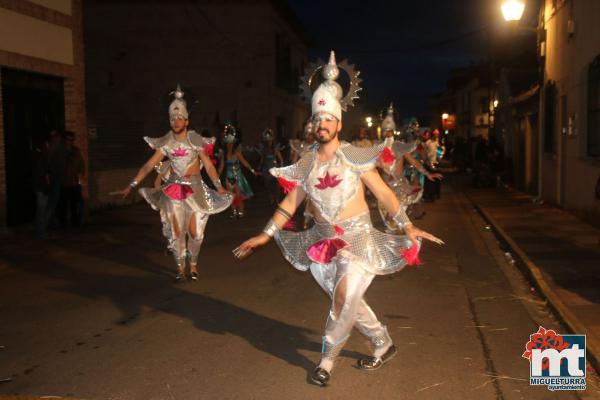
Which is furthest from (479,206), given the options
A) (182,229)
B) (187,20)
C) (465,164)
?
(465,164)

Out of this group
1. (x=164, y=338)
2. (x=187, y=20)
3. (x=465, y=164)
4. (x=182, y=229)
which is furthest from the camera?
(x=465, y=164)

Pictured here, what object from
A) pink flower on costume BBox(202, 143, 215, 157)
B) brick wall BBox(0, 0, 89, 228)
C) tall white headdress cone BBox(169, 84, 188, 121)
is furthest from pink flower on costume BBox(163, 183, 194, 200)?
brick wall BBox(0, 0, 89, 228)

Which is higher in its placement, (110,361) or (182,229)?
(182,229)

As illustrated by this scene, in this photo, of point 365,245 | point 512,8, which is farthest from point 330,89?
point 512,8

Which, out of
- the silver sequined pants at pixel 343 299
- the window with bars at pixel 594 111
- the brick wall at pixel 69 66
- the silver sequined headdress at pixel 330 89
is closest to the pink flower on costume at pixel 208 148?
the silver sequined headdress at pixel 330 89

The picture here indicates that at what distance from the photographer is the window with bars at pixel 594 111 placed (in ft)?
49.0

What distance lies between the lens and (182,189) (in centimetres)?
931

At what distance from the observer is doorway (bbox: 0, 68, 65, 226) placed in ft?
47.3

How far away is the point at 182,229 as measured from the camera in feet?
30.7

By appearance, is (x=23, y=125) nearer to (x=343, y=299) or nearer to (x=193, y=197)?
(x=193, y=197)

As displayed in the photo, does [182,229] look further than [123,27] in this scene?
No

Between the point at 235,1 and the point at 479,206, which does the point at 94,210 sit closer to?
the point at 479,206

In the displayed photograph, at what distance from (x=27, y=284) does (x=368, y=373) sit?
5.55m


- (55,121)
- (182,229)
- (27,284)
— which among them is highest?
(55,121)
